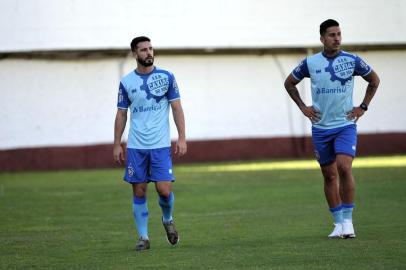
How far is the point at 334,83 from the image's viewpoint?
12.8m

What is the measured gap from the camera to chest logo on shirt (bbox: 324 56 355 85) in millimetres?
12812

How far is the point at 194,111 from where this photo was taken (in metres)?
32.6

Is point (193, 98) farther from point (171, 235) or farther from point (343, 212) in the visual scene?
point (171, 235)

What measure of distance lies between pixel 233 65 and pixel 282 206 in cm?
1557

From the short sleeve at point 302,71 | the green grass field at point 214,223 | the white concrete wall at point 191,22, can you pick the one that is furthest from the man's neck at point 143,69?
the white concrete wall at point 191,22

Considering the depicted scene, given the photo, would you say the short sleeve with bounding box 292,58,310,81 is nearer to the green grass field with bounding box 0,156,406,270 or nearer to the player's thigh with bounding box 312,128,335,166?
the player's thigh with bounding box 312,128,335,166

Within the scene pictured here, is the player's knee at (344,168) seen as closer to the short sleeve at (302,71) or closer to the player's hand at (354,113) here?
the player's hand at (354,113)

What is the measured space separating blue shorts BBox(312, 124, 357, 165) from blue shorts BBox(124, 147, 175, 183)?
1775mm

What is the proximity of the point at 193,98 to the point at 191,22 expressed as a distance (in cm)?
220

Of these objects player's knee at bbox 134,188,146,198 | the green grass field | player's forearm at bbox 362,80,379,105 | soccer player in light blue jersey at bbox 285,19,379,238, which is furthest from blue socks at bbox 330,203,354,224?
player's knee at bbox 134,188,146,198

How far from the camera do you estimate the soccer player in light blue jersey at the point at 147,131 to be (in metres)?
12.4

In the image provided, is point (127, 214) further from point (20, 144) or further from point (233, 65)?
point (233, 65)

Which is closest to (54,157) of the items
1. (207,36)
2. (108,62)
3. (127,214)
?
(108,62)

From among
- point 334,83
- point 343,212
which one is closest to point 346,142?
point 334,83
